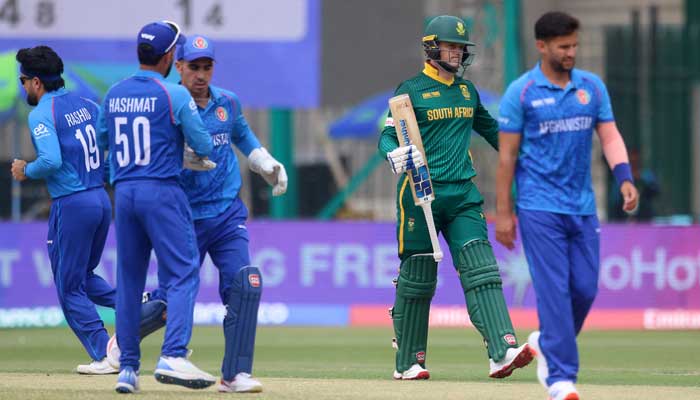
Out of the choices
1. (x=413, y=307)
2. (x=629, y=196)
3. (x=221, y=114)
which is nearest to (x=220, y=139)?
(x=221, y=114)

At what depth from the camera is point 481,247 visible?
384 inches

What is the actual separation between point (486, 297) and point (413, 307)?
59 centimetres

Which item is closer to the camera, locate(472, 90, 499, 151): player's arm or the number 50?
the number 50

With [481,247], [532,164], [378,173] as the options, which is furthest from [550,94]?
[378,173]

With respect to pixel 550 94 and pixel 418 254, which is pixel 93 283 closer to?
pixel 418 254

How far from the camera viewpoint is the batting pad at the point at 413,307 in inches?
392

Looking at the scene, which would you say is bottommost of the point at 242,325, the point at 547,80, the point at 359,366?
the point at 359,366

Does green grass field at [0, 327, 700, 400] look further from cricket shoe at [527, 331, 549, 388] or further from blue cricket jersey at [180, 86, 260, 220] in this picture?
blue cricket jersey at [180, 86, 260, 220]

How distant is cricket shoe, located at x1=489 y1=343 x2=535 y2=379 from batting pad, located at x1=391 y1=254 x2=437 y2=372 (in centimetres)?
55

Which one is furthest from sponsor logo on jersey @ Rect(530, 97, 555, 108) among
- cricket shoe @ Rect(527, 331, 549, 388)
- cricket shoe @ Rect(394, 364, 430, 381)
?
cricket shoe @ Rect(394, 364, 430, 381)

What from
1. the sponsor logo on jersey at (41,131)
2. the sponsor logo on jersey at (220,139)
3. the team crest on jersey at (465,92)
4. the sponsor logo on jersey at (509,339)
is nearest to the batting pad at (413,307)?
the sponsor logo on jersey at (509,339)

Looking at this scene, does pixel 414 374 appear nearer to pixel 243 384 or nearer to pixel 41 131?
pixel 243 384

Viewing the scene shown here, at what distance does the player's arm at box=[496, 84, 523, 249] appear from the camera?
26.6 ft

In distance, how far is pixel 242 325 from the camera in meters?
8.70
